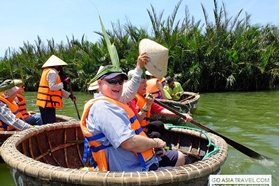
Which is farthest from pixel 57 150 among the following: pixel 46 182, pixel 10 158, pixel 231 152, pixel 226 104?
pixel 226 104

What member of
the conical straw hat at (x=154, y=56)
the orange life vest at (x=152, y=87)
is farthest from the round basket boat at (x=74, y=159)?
the orange life vest at (x=152, y=87)

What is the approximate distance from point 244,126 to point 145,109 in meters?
4.93

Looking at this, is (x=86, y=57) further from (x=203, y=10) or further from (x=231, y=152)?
(x=231, y=152)

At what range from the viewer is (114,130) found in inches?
110

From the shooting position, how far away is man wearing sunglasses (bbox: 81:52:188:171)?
2.81 m

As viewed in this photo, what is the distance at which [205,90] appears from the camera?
17469mm

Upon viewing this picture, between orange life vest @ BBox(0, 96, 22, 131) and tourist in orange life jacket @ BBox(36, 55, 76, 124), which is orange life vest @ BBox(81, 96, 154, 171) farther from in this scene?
tourist in orange life jacket @ BBox(36, 55, 76, 124)

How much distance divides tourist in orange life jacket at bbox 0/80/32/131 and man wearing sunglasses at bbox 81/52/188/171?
2.49m

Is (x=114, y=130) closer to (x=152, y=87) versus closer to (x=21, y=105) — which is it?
(x=21, y=105)

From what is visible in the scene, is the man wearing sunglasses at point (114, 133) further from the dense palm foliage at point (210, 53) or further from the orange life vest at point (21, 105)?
the dense palm foliage at point (210, 53)

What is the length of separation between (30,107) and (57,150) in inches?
368

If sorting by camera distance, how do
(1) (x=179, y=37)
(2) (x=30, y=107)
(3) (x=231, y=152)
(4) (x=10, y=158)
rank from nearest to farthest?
(4) (x=10, y=158)
(3) (x=231, y=152)
(2) (x=30, y=107)
(1) (x=179, y=37)

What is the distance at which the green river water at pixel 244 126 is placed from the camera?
5512 millimetres

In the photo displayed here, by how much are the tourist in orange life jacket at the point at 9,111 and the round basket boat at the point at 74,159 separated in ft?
3.00
